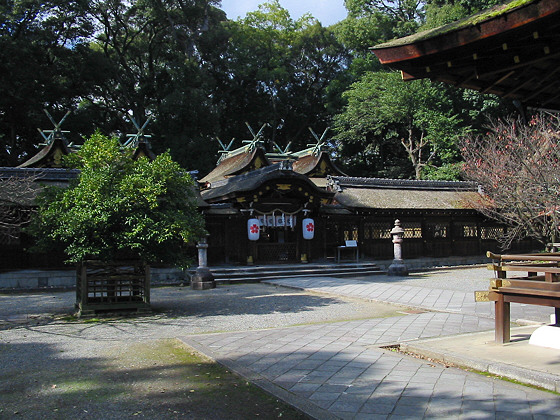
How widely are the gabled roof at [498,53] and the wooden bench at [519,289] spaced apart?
2.04 m

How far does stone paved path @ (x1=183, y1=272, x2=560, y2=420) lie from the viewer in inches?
A: 171

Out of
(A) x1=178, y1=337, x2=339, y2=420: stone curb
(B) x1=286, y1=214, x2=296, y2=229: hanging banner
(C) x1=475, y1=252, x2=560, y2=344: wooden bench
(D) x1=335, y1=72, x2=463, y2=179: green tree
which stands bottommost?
(A) x1=178, y1=337, x2=339, y2=420: stone curb

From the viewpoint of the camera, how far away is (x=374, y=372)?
217 inches

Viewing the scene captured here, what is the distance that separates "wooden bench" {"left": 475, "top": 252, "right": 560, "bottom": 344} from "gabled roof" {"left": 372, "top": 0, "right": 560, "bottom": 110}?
204 cm

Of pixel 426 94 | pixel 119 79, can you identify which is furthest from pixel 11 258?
pixel 426 94

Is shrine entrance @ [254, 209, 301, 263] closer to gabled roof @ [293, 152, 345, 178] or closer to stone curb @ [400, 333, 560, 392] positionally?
gabled roof @ [293, 152, 345, 178]

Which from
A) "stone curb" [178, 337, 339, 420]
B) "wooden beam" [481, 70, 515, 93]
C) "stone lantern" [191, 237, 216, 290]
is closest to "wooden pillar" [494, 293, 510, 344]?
"wooden beam" [481, 70, 515, 93]

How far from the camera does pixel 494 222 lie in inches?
1029

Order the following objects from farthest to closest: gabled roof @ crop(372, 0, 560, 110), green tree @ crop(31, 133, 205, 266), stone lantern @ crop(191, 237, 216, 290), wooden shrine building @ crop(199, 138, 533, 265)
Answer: wooden shrine building @ crop(199, 138, 533, 265)
stone lantern @ crop(191, 237, 216, 290)
green tree @ crop(31, 133, 205, 266)
gabled roof @ crop(372, 0, 560, 110)

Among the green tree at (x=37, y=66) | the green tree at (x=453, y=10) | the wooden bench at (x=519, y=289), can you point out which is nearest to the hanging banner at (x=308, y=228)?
the wooden bench at (x=519, y=289)

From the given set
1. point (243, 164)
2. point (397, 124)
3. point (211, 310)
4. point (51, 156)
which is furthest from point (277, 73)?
point (211, 310)

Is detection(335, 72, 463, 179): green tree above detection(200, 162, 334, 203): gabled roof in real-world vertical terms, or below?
above

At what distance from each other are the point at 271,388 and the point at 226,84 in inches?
1486

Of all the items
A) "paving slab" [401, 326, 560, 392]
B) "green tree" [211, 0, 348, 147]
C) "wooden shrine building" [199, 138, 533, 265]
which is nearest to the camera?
"paving slab" [401, 326, 560, 392]
